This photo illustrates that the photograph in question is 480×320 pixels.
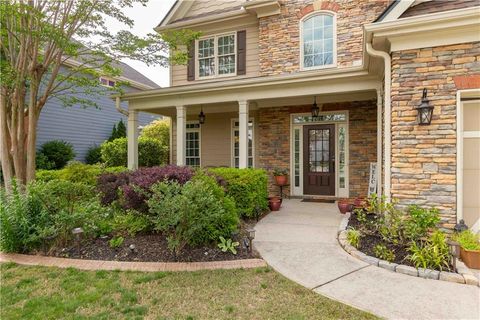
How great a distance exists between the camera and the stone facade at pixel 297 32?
782cm

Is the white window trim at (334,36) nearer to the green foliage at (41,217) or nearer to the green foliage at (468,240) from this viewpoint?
the green foliage at (468,240)

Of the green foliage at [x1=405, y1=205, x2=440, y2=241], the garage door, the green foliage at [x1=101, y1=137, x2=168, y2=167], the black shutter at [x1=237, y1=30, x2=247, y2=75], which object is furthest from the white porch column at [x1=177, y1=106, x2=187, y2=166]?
the garage door

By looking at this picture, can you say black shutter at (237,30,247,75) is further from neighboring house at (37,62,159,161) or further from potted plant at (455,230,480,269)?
potted plant at (455,230,480,269)

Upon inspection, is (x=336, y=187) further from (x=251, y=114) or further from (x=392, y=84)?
(x=392, y=84)

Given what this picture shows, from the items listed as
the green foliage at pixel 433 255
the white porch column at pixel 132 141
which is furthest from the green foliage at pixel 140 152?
the green foliage at pixel 433 255

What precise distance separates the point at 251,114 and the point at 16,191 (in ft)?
20.7

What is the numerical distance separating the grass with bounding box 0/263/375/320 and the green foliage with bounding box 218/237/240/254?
0.52 metres

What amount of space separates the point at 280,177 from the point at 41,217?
5.82 m

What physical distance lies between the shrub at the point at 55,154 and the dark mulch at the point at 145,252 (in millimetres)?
8951

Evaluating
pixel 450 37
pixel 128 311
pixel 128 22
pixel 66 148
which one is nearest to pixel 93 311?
pixel 128 311

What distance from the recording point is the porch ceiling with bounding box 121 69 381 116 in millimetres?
6129

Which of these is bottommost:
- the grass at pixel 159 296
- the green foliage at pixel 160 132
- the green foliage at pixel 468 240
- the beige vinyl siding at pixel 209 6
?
the grass at pixel 159 296

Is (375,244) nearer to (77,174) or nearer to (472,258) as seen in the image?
(472,258)

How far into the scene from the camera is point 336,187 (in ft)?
26.5
